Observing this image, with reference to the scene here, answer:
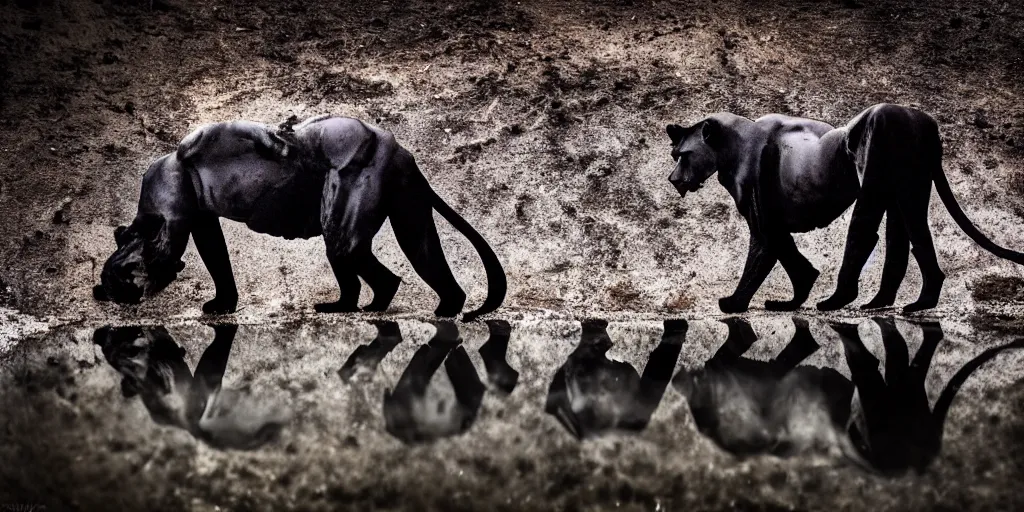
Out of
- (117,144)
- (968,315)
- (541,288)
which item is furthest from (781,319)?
(117,144)

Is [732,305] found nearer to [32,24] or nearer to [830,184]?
[830,184]

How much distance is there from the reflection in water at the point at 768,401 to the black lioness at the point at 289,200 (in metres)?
1.46

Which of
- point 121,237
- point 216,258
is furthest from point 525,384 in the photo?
point 121,237

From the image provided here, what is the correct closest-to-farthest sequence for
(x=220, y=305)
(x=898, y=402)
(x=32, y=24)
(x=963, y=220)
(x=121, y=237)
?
(x=898, y=402) < (x=963, y=220) < (x=121, y=237) < (x=220, y=305) < (x=32, y=24)

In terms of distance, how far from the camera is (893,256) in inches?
188

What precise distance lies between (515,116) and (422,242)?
1.69 m

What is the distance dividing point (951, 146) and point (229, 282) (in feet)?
13.1

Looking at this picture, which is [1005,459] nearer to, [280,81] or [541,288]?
[541,288]

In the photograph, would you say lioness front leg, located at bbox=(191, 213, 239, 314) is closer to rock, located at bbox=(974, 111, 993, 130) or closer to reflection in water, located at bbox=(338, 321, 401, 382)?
reflection in water, located at bbox=(338, 321, 401, 382)

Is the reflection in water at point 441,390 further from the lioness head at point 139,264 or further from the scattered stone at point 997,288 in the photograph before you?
the scattered stone at point 997,288

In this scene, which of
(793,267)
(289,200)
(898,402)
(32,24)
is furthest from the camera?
(32,24)

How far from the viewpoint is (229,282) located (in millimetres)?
5188

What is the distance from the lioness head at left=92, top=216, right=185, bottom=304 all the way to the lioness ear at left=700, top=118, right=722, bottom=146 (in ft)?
8.23

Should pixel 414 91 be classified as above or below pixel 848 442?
above
